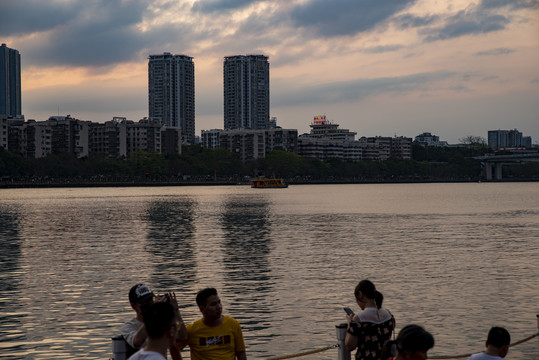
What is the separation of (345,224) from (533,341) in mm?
50830

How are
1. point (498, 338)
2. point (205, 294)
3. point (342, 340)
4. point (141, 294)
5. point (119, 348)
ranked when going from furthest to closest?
point (342, 340)
point (205, 294)
point (119, 348)
point (141, 294)
point (498, 338)

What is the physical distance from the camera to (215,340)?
30.4ft

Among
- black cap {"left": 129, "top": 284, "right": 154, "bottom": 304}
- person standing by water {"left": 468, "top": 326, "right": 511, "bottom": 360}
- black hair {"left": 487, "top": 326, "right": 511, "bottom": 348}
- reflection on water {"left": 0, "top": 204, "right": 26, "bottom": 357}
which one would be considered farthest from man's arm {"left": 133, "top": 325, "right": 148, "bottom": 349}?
reflection on water {"left": 0, "top": 204, "right": 26, "bottom": 357}

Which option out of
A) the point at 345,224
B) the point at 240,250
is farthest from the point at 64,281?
the point at 345,224

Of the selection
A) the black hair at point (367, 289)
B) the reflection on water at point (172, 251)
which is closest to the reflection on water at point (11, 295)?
the reflection on water at point (172, 251)

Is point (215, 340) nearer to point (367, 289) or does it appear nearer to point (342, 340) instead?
point (367, 289)

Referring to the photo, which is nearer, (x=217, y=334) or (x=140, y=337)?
(x=140, y=337)

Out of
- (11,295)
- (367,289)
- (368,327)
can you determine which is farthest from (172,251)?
(367,289)

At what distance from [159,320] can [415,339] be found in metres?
2.51

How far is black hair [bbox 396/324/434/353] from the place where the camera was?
6.82 meters

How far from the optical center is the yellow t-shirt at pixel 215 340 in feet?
30.3

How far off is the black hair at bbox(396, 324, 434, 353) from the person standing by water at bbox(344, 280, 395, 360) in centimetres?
300

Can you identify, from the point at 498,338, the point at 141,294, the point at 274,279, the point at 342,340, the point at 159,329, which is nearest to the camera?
the point at 159,329

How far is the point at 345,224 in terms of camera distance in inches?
2744
